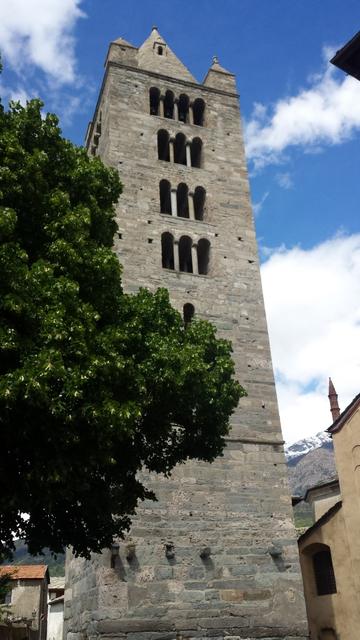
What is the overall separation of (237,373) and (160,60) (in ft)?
50.7

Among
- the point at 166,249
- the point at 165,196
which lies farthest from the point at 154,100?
the point at 166,249

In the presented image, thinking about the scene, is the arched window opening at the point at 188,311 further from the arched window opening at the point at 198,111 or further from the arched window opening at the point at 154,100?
the arched window opening at the point at 198,111

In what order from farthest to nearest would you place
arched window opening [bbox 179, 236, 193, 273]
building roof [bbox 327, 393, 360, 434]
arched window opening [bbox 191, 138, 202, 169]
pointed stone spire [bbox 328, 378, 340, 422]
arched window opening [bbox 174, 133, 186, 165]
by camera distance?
1. pointed stone spire [bbox 328, 378, 340, 422]
2. arched window opening [bbox 191, 138, 202, 169]
3. arched window opening [bbox 174, 133, 186, 165]
4. arched window opening [bbox 179, 236, 193, 273]
5. building roof [bbox 327, 393, 360, 434]

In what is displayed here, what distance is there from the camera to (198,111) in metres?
25.6

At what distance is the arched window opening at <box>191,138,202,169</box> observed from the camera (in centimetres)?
2414

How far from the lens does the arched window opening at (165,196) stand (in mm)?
22362

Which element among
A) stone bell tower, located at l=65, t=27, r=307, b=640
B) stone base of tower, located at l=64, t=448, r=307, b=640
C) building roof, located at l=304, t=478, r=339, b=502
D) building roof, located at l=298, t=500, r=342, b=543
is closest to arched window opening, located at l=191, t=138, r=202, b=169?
stone bell tower, located at l=65, t=27, r=307, b=640

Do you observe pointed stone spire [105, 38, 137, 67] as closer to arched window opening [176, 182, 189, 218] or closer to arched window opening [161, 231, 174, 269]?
arched window opening [176, 182, 189, 218]

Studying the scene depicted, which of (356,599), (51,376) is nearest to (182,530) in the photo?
(356,599)

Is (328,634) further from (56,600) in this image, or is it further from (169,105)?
(56,600)

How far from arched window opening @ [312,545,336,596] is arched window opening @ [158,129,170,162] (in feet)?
52.5

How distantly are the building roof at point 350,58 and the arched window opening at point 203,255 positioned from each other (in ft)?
40.2

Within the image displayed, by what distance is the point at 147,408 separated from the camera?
10.7m

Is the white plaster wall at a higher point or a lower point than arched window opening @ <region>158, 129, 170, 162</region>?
lower
